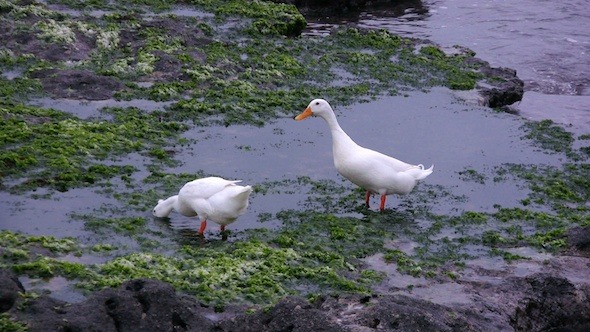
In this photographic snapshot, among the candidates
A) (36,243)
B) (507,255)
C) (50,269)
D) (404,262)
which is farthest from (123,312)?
(507,255)

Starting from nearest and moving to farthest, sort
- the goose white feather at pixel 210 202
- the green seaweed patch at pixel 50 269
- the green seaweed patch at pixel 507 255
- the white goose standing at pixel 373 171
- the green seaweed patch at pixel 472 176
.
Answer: the green seaweed patch at pixel 50 269 → the goose white feather at pixel 210 202 → the green seaweed patch at pixel 507 255 → the white goose standing at pixel 373 171 → the green seaweed patch at pixel 472 176

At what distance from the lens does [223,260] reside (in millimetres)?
9398

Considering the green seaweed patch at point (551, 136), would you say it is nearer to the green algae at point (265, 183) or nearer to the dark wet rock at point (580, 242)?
the green algae at point (265, 183)

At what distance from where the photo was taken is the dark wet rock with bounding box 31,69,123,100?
14.7m

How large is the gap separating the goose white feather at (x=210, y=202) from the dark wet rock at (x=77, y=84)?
15.0 feet

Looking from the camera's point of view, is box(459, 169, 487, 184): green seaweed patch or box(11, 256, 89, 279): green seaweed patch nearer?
box(11, 256, 89, 279): green seaweed patch

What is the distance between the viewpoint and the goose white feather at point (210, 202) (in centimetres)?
1019

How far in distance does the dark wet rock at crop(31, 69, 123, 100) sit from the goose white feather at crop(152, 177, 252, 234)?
4586 mm

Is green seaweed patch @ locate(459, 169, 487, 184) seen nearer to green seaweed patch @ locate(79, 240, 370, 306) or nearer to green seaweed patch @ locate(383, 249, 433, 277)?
green seaweed patch @ locate(383, 249, 433, 277)

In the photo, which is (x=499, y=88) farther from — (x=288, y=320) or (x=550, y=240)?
(x=288, y=320)

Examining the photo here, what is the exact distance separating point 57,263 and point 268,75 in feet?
28.0

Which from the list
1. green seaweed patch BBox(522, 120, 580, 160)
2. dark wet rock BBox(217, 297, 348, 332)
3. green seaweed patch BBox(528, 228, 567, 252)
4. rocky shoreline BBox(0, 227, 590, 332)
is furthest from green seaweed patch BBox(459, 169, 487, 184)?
dark wet rock BBox(217, 297, 348, 332)

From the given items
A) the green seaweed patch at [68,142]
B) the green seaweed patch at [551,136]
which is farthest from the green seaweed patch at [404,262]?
the green seaweed patch at [551,136]

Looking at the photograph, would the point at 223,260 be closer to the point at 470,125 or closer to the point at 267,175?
the point at 267,175
